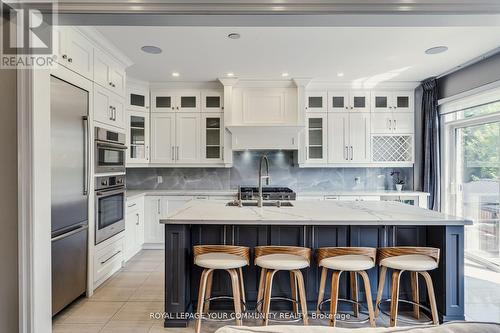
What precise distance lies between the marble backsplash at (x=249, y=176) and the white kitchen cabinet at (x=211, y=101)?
880mm

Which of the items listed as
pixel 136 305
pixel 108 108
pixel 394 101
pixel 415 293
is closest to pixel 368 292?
pixel 415 293

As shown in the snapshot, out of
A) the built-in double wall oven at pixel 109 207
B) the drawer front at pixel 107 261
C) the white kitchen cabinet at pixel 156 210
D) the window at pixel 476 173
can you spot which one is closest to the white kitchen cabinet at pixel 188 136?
the white kitchen cabinet at pixel 156 210

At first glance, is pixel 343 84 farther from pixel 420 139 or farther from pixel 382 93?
pixel 420 139

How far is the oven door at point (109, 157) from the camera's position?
300cm

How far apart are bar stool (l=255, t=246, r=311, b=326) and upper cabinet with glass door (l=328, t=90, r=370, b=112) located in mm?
3106

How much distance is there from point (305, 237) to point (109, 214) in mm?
2151

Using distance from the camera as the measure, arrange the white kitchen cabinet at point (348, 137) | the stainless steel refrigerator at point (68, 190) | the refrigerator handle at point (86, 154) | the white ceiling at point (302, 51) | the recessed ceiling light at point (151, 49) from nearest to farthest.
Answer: the stainless steel refrigerator at point (68, 190)
the refrigerator handle at point (86, 154)
the white ceiling at point (302, 51)
the recessed ceiling light at point (151, 49)
the white kitchen cabinet at point (348, 137)

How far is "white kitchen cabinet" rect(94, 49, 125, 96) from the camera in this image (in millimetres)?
3051

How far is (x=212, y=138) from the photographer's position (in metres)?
4.77

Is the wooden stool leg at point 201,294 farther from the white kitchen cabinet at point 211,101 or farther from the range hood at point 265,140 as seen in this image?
the white kitchen cabinet at point 211,101

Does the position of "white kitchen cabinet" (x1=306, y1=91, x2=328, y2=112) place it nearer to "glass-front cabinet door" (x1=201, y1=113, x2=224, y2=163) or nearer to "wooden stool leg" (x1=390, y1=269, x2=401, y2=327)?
"glass-front cabinet door" (x1=201, y1=113, x2=224, y2=163)

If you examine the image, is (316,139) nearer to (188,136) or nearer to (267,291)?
(188,136)

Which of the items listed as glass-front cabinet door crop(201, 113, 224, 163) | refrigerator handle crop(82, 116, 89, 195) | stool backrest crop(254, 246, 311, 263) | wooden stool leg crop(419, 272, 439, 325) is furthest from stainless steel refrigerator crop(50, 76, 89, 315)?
wooden stool leg crop(419, 272, 439, 325)

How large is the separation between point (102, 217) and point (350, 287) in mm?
2534
